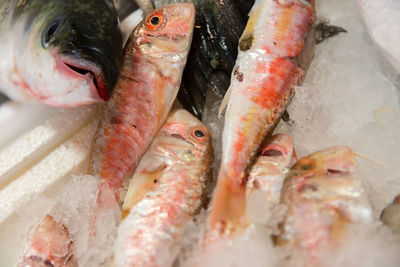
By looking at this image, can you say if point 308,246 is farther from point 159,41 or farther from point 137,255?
point 159,41

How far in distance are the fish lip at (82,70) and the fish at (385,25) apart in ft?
3.85

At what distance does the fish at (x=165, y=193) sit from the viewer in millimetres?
1141

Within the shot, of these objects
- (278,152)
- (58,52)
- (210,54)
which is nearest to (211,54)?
(210,54)

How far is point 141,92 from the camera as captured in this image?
4.90ft

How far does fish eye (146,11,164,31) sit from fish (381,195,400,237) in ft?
3.63

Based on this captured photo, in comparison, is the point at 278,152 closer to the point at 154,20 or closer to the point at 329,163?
the point at 329,163

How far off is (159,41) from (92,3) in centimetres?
30

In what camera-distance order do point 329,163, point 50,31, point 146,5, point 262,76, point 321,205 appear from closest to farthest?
point 321,205 < point 329,163 < point 50,31 < point 262,76 < point 146,5

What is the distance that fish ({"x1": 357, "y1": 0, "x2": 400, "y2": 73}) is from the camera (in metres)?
1.54

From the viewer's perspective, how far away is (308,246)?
1.03 m

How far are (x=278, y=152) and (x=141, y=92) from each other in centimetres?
59

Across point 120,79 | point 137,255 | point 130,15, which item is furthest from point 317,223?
point 130,15

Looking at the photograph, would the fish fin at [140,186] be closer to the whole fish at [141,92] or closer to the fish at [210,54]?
the whole fish at [141,92]

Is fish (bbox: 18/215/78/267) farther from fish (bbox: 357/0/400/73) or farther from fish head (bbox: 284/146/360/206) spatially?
fish (bbox: 357/0/400/73)
